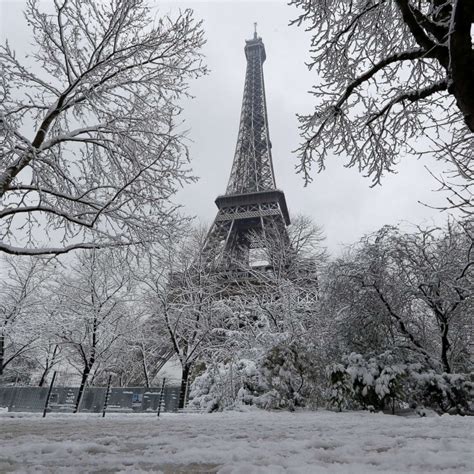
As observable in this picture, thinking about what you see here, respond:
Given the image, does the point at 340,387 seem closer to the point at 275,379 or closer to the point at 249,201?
the point at 275,379

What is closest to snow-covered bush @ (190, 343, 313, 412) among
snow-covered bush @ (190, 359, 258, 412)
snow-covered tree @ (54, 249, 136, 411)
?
snow-covered bush @ (190, 359, 258, 412)

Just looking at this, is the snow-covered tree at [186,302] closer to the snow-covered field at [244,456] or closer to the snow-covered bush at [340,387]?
the snow-covered bush at [340,387]

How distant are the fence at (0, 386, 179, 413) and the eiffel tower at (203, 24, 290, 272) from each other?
25.9ft

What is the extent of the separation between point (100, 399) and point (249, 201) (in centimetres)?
2217

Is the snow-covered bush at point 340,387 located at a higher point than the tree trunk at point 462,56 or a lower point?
lower

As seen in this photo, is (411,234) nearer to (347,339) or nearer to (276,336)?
(347,339)

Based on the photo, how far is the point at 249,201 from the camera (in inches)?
1309

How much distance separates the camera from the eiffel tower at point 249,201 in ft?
80.0

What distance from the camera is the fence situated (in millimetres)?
13938

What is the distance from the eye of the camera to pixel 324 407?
34.7ft

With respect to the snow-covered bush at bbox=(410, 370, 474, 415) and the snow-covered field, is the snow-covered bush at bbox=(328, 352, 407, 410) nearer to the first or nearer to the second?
the snow-covered bush at bbox=(410, 370, 474, 415)

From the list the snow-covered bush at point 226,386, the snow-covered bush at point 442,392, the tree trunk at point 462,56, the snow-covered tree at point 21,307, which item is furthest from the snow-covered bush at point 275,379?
the snow-covered tree at point 21,307

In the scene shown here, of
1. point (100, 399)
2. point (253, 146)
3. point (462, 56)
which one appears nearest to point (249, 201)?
point (253, 146)

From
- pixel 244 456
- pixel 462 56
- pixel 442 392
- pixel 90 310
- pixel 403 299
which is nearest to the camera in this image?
pixel 244 456
